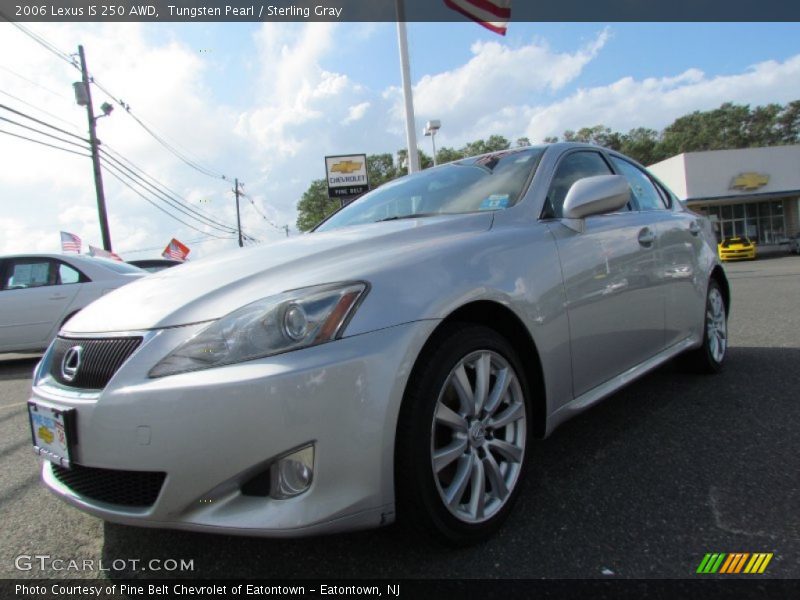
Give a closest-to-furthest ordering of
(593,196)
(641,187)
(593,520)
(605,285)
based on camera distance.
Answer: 1. (593,520)
2. (593,196)
3. (605,285)
4. (641,187)

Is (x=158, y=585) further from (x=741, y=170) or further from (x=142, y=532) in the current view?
(x=741, y=170)

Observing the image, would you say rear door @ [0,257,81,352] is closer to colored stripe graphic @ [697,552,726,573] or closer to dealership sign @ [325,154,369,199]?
colored stripe graphic @ [697,552,726,573]

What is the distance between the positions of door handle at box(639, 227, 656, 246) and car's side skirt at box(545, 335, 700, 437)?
2.10 ft

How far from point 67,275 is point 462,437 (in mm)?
6773

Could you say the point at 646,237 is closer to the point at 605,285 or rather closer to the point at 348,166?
the point at 605,285

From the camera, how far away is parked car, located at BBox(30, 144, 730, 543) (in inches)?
60.3

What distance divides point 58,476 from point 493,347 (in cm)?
158

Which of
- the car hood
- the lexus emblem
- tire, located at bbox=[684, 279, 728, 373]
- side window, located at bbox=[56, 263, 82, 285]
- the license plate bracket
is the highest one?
side window, located at bbox=[56, 263, 82, 285]

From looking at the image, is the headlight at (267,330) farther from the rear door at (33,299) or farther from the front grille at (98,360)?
the rear door at (33,299)

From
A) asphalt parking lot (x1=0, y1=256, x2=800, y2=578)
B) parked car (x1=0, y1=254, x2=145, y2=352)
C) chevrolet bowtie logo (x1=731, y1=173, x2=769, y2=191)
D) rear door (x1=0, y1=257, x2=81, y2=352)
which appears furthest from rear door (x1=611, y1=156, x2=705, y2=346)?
chevrolet bowtie logo (x1=731, y1=173, x2=769, y2=191)

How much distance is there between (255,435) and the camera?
4.96ft

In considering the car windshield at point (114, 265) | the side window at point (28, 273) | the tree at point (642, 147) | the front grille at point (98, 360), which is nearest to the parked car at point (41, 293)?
the side window at point (28, 273)

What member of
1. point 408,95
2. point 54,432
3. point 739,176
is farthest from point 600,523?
point 739,176

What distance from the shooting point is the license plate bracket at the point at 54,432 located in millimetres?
1692
